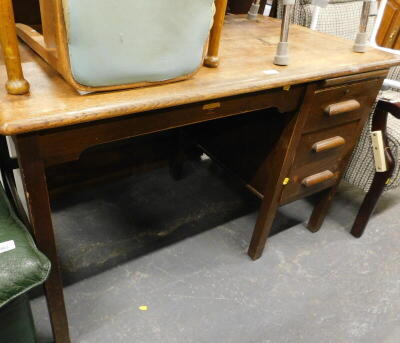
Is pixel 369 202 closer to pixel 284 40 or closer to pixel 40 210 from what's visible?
pixel 284 40

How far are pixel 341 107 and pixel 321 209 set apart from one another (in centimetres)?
52

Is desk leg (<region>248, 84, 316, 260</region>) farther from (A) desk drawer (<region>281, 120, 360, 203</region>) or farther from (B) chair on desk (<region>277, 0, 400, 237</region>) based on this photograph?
(B) chair on desk (<region>277, 0, 400, 237</region>)

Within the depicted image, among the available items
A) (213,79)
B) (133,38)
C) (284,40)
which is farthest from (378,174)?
(133,38)

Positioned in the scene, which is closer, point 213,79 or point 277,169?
point 213,79

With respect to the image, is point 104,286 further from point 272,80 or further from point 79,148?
point 272,80

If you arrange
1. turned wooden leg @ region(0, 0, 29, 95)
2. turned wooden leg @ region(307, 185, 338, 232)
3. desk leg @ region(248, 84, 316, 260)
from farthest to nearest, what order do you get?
1. turned wooden leg @ region(307, 185, 338, 232)
2. desk leg @ region(248, 84, 316, 260)
3. turned wooden leg @ region(0, 0, 29, 95)

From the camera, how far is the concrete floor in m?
1.15

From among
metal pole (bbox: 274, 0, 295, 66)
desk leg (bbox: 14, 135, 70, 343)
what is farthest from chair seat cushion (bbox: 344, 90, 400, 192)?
desk leg (bbox: 14, 135, 70, 343)

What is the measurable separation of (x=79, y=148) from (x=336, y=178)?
1.00 meters

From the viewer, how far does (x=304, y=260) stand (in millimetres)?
1434

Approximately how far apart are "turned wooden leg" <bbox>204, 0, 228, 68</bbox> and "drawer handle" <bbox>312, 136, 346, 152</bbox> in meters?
0.47

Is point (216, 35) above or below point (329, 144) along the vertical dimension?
above

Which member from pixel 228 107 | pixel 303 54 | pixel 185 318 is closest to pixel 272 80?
pixel 228 107

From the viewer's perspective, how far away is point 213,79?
85 cm
